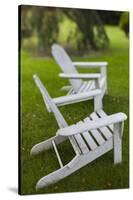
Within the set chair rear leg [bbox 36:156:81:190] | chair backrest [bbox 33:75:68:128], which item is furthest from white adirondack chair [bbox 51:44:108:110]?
chair rear leg [bbox 36:156:81:190]

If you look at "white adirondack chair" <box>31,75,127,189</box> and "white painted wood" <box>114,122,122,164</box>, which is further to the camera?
"white painted wood" <box>114,122,122,164</box>

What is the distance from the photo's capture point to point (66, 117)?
6070mm

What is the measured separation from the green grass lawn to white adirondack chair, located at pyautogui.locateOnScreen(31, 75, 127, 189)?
0.24 ft

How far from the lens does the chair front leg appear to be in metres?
5.78

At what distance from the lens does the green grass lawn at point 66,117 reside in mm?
5859

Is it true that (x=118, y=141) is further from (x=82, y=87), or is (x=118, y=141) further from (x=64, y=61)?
(x=64, y=61)

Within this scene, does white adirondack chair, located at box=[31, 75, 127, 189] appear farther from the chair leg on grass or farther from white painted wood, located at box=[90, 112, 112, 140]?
the chair leg on grass

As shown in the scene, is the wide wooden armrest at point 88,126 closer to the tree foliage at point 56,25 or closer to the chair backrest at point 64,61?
the chair backrest at point 64,61

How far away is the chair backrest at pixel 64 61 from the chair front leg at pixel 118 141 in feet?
2.25

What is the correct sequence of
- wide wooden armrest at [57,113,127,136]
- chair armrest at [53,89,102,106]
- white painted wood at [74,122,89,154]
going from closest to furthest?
wide wooden armrest at [57,113,127,136] < white painted wood at [74,122,89,154] < chair armrest at [53,89,102,106]

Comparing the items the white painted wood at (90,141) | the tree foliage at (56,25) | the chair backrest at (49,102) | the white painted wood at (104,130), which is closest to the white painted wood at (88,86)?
the white painted wood at (104,130)

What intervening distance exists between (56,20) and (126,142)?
58.6 inches

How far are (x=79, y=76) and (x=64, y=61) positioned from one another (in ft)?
0.73

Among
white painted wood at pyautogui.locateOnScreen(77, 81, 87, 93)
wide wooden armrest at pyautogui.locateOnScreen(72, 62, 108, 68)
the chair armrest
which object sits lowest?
the chair armrest
